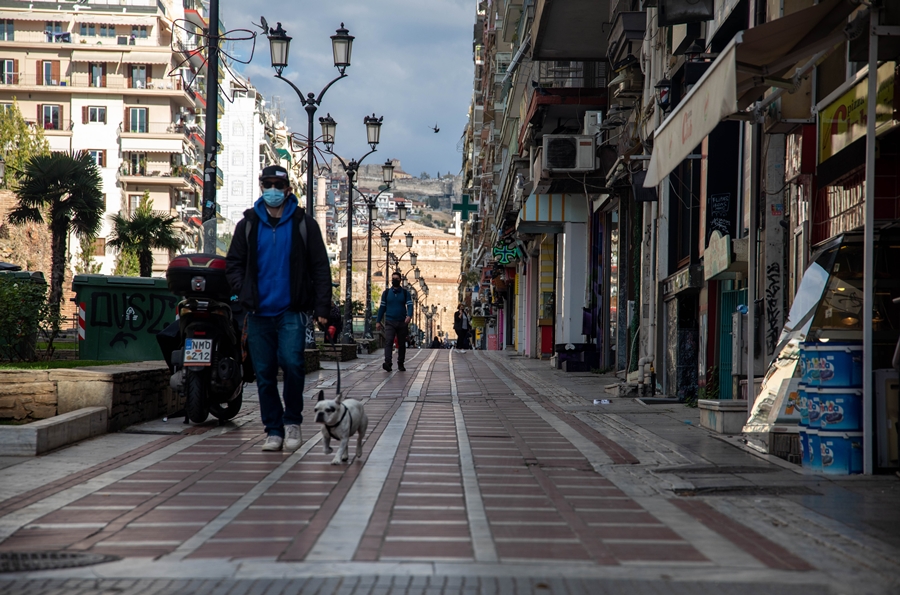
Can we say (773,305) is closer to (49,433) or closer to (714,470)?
(714,470)

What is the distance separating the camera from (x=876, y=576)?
14.9ft

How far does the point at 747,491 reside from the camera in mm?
6906

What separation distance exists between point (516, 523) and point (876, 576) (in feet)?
5.55

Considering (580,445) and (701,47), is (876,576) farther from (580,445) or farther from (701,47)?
(701,47)

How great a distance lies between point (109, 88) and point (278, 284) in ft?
283

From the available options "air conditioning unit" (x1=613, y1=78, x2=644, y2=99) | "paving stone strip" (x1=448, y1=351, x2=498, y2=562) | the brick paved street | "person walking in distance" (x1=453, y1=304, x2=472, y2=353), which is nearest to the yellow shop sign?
the brick paved street

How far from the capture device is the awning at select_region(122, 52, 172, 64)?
89512 mm

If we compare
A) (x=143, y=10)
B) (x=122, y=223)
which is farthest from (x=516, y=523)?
(x=143, y=10)

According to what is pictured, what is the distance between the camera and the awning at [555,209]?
30312 mm

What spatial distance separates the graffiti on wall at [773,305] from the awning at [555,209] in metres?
18.9

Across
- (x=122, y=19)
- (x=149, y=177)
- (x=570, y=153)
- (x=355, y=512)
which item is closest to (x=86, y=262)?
(x=149, y=177)

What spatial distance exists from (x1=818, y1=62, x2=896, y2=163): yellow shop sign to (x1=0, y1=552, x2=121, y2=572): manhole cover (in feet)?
20.2

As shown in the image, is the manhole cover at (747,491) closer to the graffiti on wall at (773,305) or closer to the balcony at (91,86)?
the graffiti on wall at (773,305)

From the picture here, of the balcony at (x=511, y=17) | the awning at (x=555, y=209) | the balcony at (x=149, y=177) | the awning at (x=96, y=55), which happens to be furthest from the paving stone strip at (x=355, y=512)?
the awning at (x=96, y=55)
